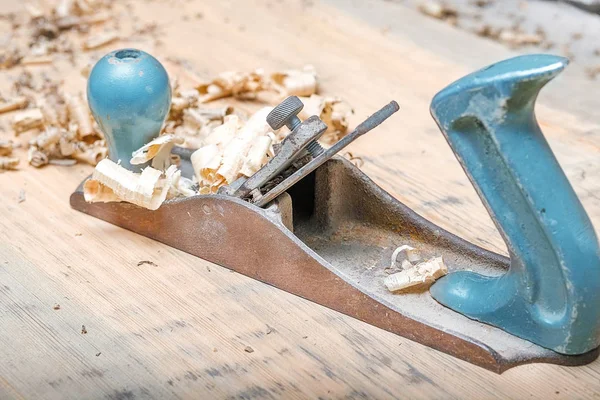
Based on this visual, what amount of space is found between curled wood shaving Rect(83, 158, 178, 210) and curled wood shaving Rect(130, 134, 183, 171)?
2.8 inches

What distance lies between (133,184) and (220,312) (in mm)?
449

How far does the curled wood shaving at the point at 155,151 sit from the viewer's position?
2.39 metres

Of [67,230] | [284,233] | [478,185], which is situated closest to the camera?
[478,185]

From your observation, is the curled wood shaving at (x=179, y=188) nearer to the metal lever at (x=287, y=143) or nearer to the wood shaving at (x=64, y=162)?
the metal lever at (x=287, y=143)

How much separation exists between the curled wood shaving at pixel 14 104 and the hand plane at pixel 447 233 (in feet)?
2.56

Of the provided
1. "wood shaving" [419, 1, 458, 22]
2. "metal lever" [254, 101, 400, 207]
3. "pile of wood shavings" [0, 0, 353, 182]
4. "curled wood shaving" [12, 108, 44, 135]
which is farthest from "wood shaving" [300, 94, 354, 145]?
"wood shaving" [419, 1, 458, 22]

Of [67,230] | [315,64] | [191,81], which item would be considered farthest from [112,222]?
[315,64]

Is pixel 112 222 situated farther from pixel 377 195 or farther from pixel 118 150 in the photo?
pixel 377 195

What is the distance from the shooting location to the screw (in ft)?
7.00

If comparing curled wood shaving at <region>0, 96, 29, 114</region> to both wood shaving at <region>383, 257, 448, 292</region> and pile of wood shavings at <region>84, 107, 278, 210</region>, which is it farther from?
wood shaving at <region>383, 257, 448, 292</region>

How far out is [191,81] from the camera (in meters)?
3.35

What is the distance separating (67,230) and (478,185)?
1.22 m

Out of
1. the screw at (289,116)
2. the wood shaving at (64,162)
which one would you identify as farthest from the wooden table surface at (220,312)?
the screw at (289,116)

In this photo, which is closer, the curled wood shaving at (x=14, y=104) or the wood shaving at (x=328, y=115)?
the wood shaving at (x=328, y=115)
